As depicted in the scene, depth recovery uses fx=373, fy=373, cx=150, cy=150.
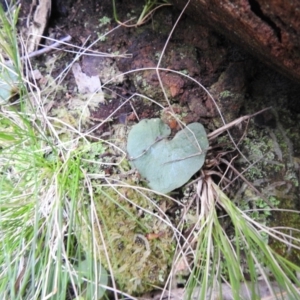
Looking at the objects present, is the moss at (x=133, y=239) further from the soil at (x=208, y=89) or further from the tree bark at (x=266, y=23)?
the tree bark at (x=266, y=23)

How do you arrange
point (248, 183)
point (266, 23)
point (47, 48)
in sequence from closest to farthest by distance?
point (266, 23) → point (248, 183) → point (47, 48)

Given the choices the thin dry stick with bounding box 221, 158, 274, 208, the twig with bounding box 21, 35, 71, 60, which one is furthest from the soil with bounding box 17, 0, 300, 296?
the twig with bounding box 21, 35, 71, 60

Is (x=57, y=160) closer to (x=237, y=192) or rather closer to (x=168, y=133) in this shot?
(x=168, y=133)

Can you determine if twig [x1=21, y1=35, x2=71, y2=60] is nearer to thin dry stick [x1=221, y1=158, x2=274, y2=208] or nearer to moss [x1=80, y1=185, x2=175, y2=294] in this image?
moss [x1=80, y1=185, x2=175, y2=294]

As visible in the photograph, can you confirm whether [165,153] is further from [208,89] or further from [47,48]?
[47,48]

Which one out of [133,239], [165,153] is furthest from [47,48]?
[133,239]

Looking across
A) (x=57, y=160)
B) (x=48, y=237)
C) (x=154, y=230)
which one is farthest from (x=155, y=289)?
(x=57, y=160)

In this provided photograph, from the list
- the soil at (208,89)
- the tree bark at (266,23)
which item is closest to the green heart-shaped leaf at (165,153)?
the soil at (208,89)
